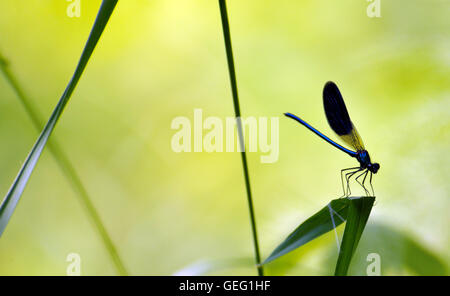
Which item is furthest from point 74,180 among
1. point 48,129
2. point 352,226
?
point 352,226

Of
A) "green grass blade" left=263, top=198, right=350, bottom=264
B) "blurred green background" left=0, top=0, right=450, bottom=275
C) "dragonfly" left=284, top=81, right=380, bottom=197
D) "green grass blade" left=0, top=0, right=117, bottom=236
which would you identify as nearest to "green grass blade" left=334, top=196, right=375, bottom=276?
"green grass blade" left=263, top=198, right=350, bottom=264

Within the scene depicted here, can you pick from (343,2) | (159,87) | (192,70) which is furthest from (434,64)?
(159,87)

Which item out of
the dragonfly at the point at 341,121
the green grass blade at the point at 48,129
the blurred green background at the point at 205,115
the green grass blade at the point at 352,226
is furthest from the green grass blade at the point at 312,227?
the blurred green background at the point at 205,115

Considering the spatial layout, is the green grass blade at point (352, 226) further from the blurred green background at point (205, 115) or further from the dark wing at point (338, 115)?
the blurred green background at point (205, 115)

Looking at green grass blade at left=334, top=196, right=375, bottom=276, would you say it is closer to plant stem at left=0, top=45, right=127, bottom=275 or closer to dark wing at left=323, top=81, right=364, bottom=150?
dark wing at left=323, top=81, right=364, bottom=150

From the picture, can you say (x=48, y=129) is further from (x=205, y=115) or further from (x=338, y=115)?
(x=205, y=115)
